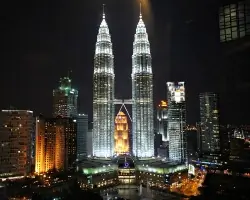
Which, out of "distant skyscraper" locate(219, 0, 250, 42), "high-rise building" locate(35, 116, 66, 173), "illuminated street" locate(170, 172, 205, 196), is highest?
"distant skyscraper" locate(219, 0, 250, 42)

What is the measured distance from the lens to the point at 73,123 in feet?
61.0

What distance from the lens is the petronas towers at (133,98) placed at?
17516mm

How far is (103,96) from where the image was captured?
58.0 feet

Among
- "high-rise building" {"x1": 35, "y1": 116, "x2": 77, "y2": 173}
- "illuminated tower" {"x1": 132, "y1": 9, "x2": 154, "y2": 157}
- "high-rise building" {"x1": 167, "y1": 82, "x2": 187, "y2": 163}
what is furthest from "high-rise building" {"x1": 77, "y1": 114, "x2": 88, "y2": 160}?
"high-rise building" {"x1": 167, "y1": 82, "x2": 187, "y2": 163}

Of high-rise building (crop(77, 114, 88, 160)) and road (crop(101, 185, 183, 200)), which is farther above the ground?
high-rise building (crop(77, 114, 88, 160))

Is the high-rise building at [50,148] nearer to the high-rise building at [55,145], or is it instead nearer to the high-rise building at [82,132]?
the high-rise building at [55,145]

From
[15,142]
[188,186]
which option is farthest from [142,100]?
[15,142]

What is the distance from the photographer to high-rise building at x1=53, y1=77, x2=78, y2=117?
25484mm

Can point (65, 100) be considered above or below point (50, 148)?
above

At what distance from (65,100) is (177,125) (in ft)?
37.7

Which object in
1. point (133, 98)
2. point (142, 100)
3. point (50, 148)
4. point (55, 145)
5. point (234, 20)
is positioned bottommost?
point (50, 148)

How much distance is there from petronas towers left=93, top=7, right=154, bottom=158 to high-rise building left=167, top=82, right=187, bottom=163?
291 centimetres

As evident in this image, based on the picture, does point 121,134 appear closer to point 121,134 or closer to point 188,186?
point 121,134

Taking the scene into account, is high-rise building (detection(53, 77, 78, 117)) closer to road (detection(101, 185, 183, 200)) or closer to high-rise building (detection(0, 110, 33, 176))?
high-rise building (detection(0, 110, 33, 176))
